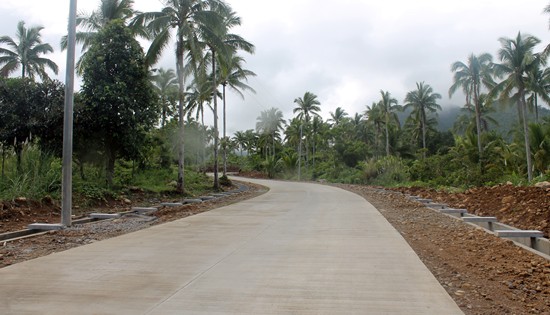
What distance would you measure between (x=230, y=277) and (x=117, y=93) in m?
14.7

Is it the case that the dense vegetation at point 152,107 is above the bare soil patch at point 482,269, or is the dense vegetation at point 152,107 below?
above

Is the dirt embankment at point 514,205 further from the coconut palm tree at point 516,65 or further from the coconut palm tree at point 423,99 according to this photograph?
the coconut palm tree at point 423,99

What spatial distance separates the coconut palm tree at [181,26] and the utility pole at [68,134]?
1057 centimetres

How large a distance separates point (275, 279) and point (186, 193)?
17597 millimetres

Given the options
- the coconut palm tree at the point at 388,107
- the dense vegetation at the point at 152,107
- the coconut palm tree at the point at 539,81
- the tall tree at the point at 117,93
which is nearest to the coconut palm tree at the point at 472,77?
the dense vegetation at the point at 152,107

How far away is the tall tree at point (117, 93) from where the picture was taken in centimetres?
1853

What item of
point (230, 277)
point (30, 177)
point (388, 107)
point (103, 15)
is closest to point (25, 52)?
point (103, 15)

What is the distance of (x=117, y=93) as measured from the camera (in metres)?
18.6

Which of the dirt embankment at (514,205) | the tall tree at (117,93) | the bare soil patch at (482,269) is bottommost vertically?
the bare soil patch at (482,269)

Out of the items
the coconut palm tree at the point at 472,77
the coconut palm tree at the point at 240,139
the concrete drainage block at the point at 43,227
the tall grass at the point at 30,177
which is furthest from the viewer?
the coconut palm tree at the point at 240,139

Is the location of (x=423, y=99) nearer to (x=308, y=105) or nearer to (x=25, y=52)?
(x=308, y=105)

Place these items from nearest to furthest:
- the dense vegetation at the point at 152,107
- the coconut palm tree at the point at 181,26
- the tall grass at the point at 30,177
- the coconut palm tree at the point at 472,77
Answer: the tall grass at the point at 30,177 → the dense vegetation at the point at 152,107 → the coconut palm tree at the point at 181,26 → the coconut palm tree at the point at 472,77

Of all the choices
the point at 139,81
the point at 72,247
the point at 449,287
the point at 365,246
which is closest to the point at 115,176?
the point at 139,81

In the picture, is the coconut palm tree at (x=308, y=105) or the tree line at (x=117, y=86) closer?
the tree line at (x=117, y=86)
